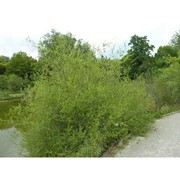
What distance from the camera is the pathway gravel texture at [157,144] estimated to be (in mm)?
4234

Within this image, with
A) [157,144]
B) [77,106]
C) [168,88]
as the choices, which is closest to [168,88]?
[168,88]

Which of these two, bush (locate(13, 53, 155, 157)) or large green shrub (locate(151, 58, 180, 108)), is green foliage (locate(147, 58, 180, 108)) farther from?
bush (locate(13, 53, 155, 157))

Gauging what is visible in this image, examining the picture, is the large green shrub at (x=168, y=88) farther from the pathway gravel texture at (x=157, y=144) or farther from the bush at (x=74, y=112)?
the bush at (x=74, y=112)

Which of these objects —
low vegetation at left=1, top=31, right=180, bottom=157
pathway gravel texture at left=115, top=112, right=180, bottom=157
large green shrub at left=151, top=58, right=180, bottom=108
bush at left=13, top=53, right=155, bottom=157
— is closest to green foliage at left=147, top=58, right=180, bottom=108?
large green shrub at left=151, top=58, right=180, bottom=108

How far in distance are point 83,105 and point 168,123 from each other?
3.41 metres

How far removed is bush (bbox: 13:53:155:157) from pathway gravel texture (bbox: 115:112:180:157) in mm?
414

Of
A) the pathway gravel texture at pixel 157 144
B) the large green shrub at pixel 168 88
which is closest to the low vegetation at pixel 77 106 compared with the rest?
the pathway gravel texture at pixel 157 144

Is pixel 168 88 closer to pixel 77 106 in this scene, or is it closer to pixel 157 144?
pixel 157 144

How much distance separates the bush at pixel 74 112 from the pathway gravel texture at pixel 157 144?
41cm
